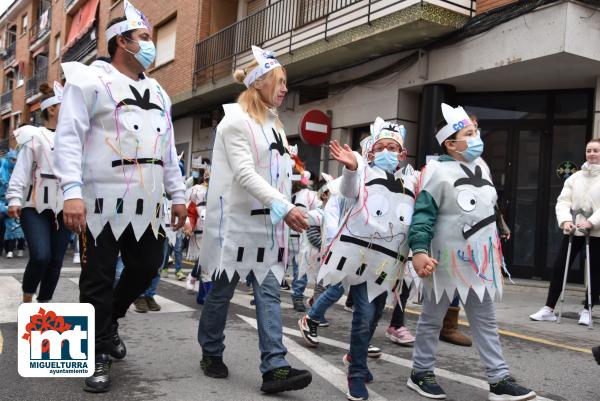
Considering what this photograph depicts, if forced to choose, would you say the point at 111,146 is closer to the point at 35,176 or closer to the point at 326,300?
the point at 35,176

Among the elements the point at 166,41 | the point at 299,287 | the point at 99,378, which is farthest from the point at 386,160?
the point at 166,41

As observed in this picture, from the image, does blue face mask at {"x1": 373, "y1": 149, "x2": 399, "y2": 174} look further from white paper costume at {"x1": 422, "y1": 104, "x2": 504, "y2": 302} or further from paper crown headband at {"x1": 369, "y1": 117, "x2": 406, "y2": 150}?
white paper costume at {"x1": 422, "y1": 104, "x2": 504, "y2": 302}

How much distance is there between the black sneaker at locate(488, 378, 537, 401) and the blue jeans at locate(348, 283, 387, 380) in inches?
28.7

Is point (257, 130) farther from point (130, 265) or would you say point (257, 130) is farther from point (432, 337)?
point (432, 337)

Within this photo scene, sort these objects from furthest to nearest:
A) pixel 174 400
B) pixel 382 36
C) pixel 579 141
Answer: pixel 382 36 → pixel 579 141 → pixel 174 400

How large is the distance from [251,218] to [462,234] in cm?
123

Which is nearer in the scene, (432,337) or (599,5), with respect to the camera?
(432,337)

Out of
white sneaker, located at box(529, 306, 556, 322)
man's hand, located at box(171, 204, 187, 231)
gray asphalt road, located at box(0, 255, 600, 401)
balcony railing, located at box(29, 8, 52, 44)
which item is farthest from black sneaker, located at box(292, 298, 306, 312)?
balcony railing, located at box(29, 8, 52, 44)

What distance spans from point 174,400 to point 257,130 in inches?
61.2

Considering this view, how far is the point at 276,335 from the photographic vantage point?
11.0 feet

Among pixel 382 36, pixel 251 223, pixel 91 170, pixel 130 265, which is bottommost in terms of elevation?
pixel 130 265

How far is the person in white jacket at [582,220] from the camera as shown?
6.36m

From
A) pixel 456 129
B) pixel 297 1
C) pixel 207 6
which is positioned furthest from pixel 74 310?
pixel 207 6

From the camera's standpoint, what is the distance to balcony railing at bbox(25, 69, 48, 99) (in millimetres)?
35094
